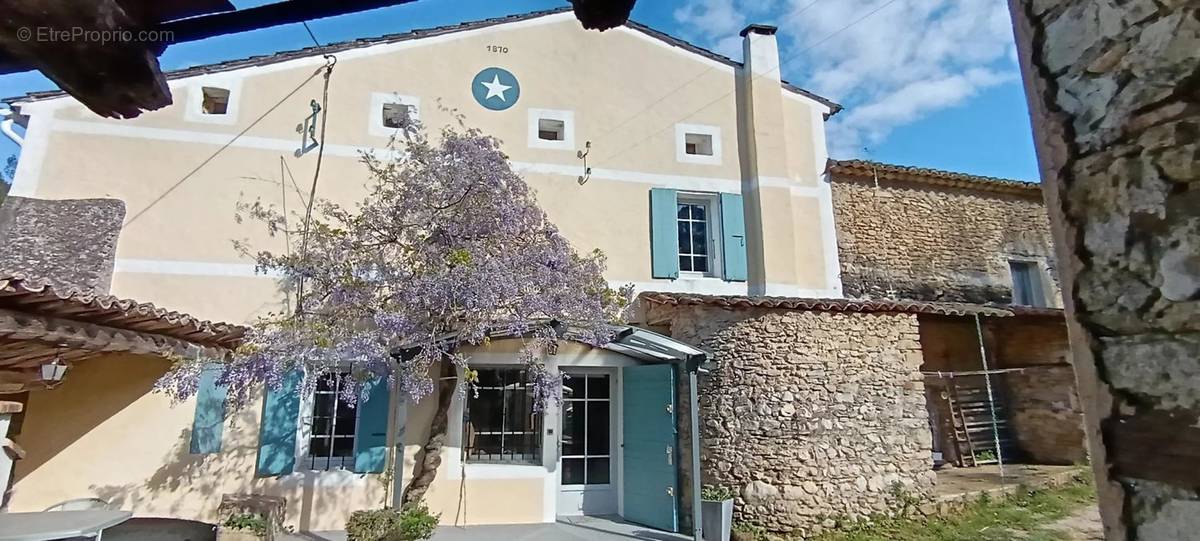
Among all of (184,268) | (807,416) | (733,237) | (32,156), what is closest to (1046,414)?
(807,416)

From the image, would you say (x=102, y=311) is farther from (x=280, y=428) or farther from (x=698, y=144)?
(x=698, y=144)

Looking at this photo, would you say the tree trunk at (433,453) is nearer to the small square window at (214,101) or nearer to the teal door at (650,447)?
the teal door at (650,447)

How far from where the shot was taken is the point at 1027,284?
11.6 m

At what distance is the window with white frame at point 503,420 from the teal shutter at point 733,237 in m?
3.52

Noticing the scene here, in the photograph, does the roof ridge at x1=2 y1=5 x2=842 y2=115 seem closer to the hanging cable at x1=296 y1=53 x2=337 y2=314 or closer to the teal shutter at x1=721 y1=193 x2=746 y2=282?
the hanging cable at x1=296 y1=53 x2=337 y2=314

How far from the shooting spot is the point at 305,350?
671 centimetres

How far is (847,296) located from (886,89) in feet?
11.2

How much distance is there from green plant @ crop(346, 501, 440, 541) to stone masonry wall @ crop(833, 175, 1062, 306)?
24.4 ft

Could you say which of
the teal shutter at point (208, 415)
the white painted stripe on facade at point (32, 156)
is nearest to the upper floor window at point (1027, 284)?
the teal shutter at point (208, 415)

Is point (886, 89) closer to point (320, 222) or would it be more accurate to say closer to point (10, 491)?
point (320, 222)

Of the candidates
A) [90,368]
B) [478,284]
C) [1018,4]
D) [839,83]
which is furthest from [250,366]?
[839,83]

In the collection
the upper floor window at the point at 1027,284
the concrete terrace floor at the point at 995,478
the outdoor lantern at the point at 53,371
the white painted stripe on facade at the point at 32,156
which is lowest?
the concrete terrace floor at the point at 995,478

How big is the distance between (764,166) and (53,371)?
9.01m

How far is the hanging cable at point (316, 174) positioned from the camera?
25.7 feet
